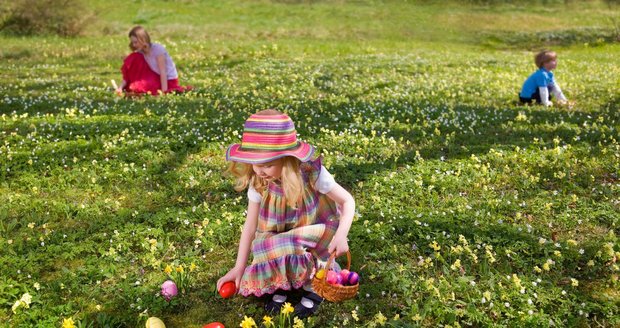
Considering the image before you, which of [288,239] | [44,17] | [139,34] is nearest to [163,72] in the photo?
[139,34]

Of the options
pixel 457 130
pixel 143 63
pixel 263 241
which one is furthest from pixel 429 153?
pixel 143 63

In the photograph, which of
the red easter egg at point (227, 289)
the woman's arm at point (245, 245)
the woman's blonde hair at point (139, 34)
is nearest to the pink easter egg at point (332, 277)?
the woman's arm at point (245, 245)

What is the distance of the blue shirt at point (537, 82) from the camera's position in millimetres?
12945

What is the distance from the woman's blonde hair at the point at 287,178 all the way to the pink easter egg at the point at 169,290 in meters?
1.33

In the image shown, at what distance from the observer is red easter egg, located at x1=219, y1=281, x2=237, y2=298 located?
17.2ft

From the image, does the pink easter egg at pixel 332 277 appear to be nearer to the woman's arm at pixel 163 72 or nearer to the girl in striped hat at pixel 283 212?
the girl in striped hat at pixel 283 212

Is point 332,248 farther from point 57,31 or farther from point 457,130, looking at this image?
point 57,31

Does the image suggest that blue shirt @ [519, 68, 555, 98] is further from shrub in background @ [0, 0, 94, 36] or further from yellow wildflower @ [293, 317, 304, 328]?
shrub in background @ [0, 0, 94, 36]

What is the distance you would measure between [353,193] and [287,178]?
307 centimetres

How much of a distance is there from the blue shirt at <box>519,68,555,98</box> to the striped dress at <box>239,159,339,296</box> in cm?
972

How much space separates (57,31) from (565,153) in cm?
2532

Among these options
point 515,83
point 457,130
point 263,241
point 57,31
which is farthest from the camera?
point 57,31

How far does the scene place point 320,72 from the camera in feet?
55.3

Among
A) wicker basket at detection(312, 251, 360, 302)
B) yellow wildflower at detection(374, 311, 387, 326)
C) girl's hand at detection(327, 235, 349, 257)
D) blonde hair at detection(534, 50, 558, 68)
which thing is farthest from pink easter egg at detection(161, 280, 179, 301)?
blonde hair at detection(534, 50, 558, 68)
